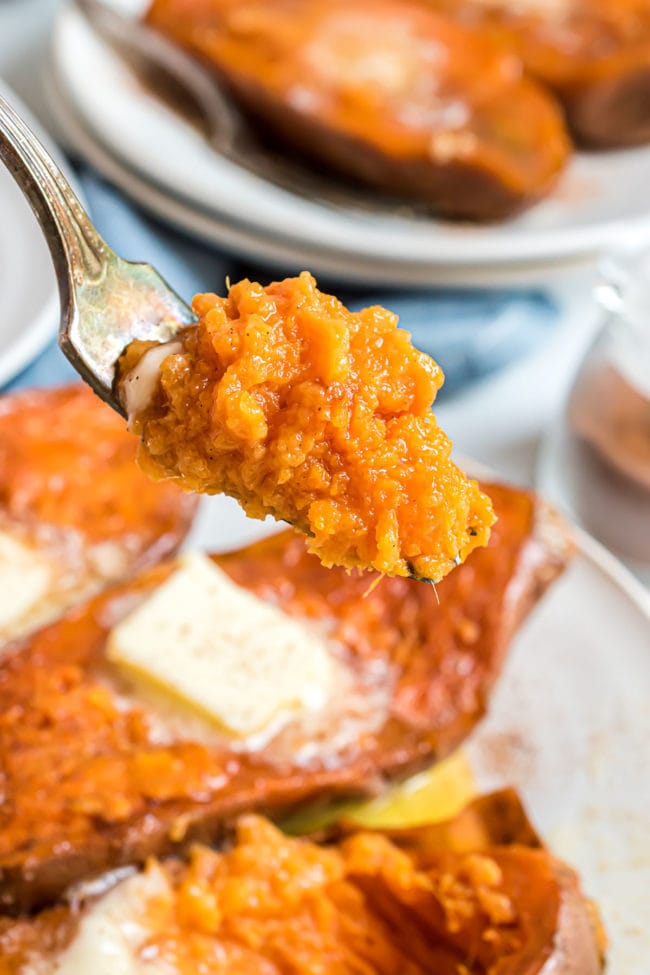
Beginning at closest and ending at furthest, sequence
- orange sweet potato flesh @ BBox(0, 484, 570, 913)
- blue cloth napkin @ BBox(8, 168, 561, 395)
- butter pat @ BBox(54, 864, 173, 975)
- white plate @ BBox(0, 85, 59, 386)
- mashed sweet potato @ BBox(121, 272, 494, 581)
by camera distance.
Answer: mashed sweet potato @ BBox(121, 272, 494, 581) → butter pat @ BBox(54, 864, 173, 975) → orange sweet potato flesh @ BBox(0, 484, 570, 913) → white plate @ BBox(0, 85, 59, 386) → blue cloth napkin @ BBox(8, 168, 561, 395)

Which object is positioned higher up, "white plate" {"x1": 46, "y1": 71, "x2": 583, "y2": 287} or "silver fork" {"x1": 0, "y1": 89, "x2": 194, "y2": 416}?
"silver fork" {"x1": 0, "y1": 89, "x2": 194, "y2": 416}

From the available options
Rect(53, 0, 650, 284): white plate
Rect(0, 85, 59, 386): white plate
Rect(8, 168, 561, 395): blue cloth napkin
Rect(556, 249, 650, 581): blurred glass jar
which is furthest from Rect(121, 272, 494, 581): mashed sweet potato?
Rect(53, 0, 650, 284): white plate

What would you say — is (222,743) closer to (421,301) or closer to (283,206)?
(421,301)

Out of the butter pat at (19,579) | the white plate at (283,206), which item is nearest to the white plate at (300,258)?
the white plate at (283,206)

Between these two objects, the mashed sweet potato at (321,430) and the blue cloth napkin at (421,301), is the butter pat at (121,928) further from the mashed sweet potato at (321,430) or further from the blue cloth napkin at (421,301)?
the blue cloth napkin at (421,301)

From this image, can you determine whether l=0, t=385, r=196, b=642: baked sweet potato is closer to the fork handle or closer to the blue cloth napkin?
the blue cloth napkin

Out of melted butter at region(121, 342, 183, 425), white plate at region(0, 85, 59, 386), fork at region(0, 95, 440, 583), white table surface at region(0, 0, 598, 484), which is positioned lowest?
white table surface at region(0, 0, 598, 484)
